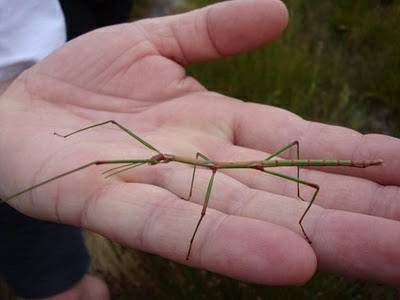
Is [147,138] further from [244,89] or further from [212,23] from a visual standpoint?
[244,89]

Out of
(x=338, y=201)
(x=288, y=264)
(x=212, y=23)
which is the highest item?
(x=212, y=23)

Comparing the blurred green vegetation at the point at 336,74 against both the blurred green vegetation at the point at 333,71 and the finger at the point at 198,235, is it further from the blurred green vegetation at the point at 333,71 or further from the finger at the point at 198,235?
the finger at the point at 198,235

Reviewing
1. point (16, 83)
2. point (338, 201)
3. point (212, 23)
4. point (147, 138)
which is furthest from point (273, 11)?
point (16, 83)

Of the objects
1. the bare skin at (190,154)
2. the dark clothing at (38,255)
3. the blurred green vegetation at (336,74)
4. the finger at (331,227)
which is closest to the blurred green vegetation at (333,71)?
the blurred green vegetation at (336,74)

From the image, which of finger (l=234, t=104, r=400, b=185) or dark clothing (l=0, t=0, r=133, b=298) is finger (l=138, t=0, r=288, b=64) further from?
dark clothing (l=0, t=0, r=133, b=298)

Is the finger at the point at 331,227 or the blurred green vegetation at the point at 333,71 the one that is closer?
the finger at the point at 331,227

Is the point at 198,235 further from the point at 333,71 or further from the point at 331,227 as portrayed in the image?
the point at 333,71

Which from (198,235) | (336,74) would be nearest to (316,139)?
(198,235)

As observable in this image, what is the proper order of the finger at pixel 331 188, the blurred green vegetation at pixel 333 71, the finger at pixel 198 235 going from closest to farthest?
the finger at pixel 198 235
the finger at pixel 331 188
the blurred green vegetation at pixel 333 71
